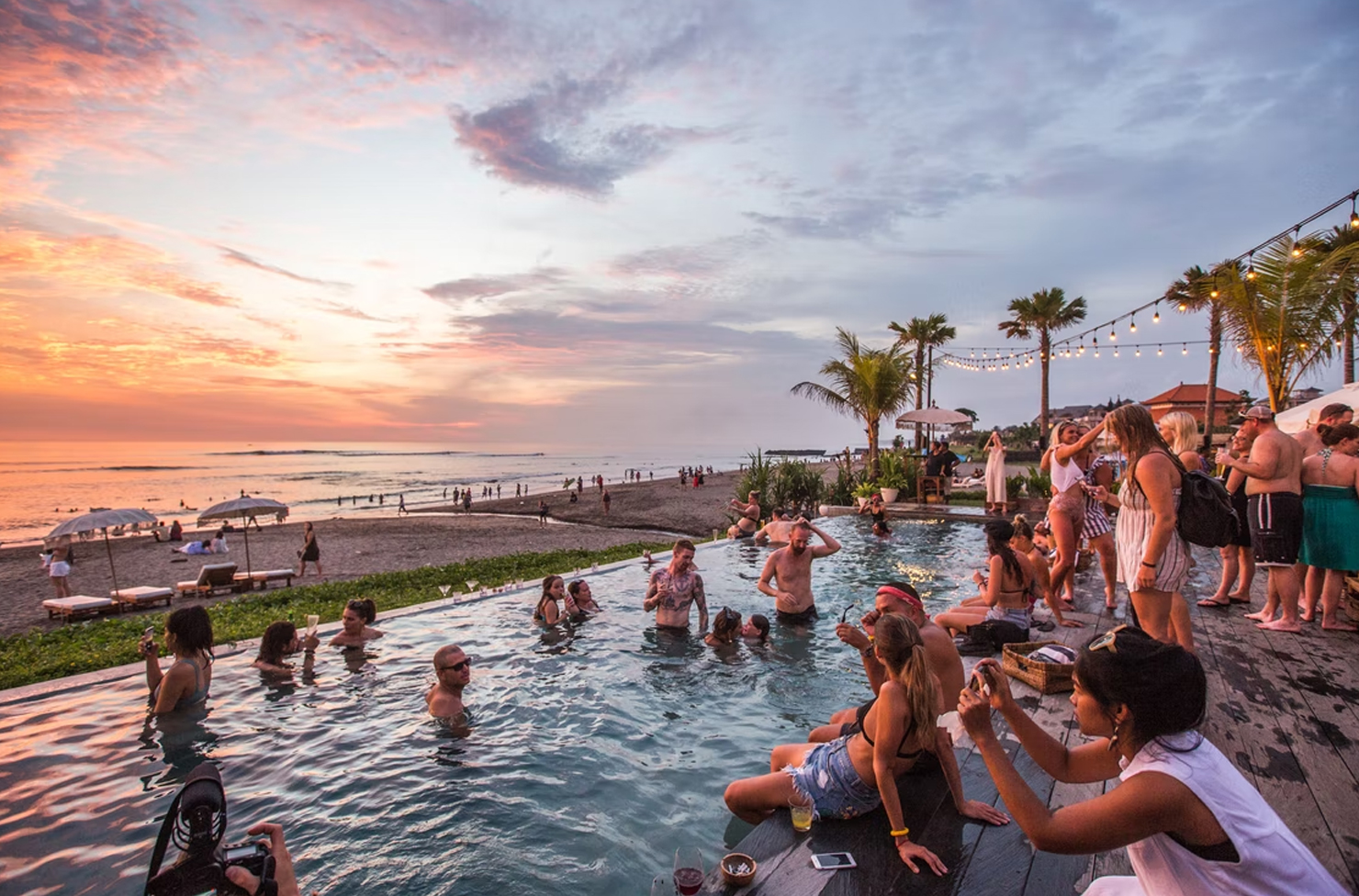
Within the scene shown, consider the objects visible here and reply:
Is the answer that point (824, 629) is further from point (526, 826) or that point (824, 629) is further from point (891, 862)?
point (891, 862)

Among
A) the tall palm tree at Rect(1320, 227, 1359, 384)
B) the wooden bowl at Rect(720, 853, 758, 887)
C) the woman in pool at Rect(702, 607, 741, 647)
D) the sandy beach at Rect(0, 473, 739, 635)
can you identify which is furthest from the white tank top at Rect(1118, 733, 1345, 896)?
the sandy beach at Rect(0, 473, 739, 635)

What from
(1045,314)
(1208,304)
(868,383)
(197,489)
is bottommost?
(197,489)

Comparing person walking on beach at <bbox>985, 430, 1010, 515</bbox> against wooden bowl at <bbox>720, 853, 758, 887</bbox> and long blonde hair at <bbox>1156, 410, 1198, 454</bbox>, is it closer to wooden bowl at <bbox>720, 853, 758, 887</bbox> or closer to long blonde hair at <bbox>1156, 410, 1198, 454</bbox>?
long blonde hair at <bbox>1156, 410, 1198, 454</bbox>

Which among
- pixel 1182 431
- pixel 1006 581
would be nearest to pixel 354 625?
pixel 1006 581

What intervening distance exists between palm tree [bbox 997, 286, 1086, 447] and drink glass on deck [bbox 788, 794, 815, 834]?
4023 cm

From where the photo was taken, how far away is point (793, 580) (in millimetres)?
9555

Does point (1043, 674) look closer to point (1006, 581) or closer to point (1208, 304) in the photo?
point (1006, 581)

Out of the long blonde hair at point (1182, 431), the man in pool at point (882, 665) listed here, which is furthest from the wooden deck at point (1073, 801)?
Answer: the long blonde hair at point (1182, 431)

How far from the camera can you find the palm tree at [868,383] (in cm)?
2473

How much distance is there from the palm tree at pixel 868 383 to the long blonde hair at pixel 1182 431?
57.9 feet

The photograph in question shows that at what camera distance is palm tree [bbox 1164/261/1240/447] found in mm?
→ 14511

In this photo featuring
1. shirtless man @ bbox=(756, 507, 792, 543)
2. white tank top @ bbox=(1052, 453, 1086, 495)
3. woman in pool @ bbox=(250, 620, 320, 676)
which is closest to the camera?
woman in pool @ bbox=(250, 620, 320, 676)

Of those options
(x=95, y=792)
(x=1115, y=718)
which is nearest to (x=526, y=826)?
(x=95, y=792)

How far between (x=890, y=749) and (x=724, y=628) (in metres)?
5.36
